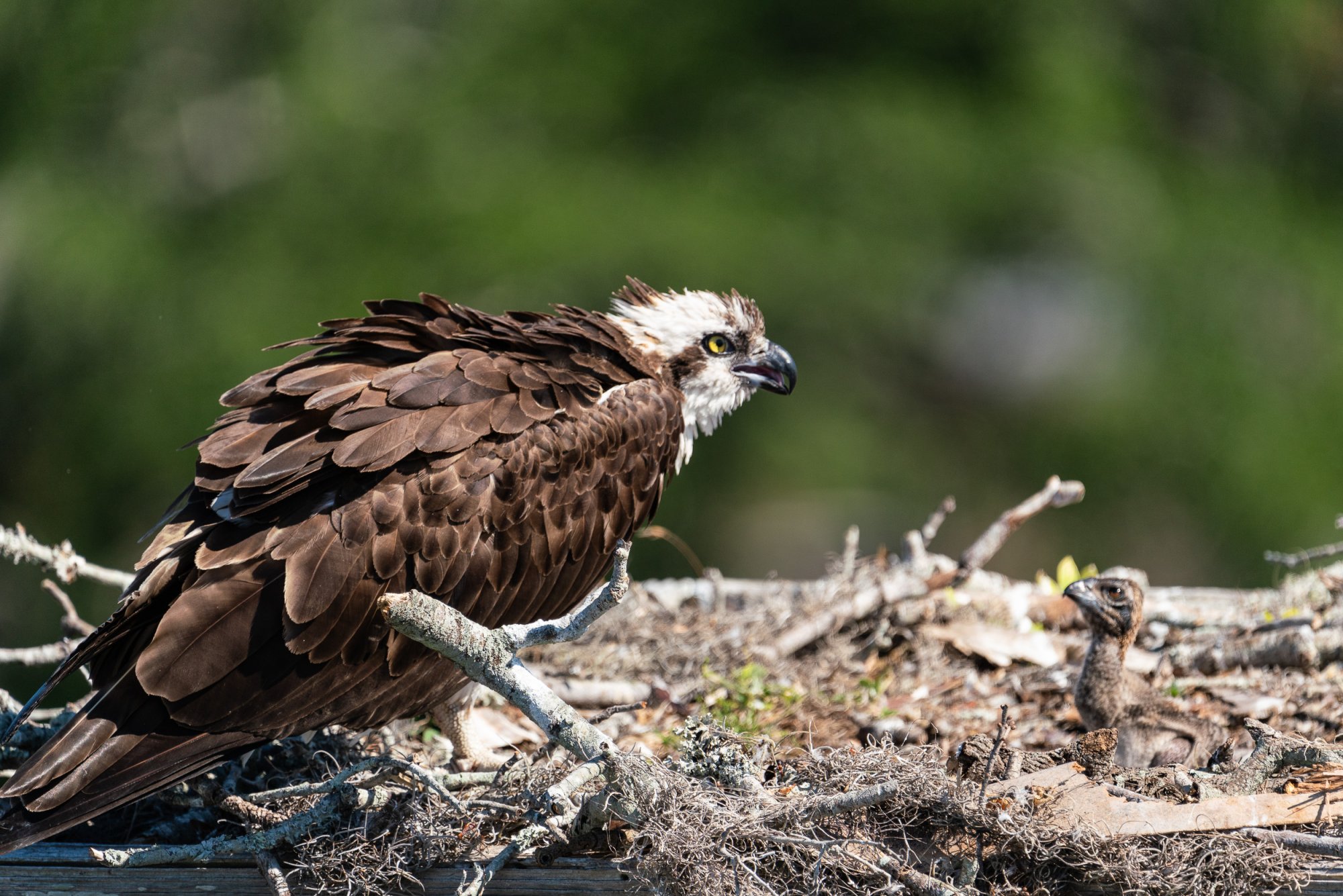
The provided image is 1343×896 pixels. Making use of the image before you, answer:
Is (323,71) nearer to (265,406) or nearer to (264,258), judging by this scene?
(264,258)

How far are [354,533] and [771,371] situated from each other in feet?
6.11

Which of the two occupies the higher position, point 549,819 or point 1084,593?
point 1084,593

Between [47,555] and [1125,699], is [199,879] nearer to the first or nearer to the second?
[47,555]

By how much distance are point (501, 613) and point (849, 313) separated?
21.5ft

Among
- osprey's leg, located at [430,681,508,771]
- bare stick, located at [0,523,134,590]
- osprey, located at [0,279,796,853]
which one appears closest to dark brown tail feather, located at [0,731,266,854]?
osprey, located at [0,279,796,853]

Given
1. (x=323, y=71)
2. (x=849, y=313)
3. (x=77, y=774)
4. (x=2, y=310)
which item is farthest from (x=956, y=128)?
(x=77, y=774)

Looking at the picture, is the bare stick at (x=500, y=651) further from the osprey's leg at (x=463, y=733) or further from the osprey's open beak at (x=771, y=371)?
the osprey's open beak at (x=771, y=371)

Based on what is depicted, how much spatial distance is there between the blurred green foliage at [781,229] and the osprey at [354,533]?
5330 mm

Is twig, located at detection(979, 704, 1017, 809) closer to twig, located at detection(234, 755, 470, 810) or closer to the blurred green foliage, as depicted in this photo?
twig, located at detection(234, 755, 470, 810)

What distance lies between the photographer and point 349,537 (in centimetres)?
337

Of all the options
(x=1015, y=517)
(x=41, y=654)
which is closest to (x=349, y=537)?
(x=41, y=654)

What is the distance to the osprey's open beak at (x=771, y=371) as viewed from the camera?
186 inches

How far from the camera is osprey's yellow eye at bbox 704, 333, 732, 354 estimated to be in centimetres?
468

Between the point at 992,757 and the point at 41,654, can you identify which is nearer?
the point at 992,757
